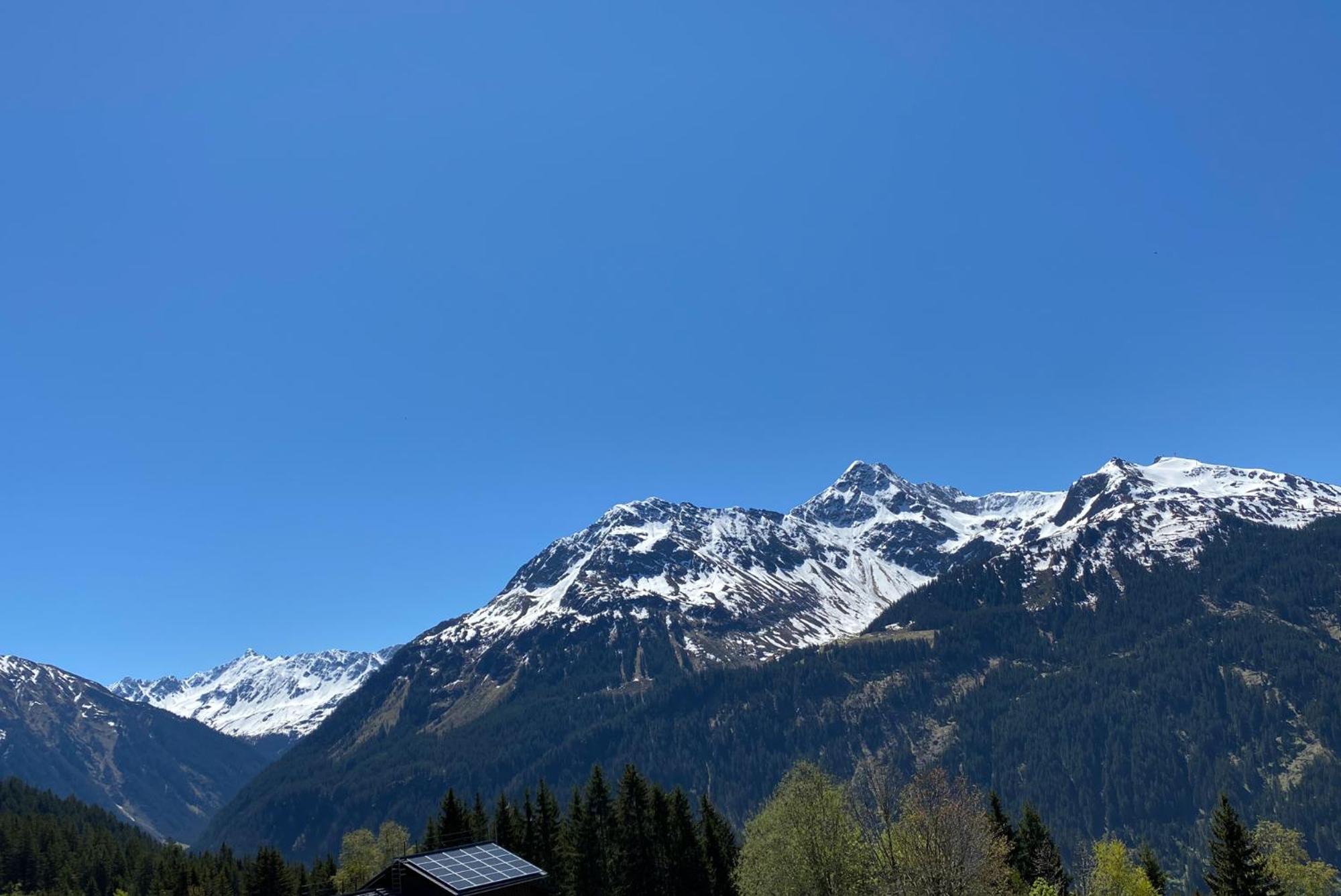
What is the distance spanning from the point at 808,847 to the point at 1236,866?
40.4m

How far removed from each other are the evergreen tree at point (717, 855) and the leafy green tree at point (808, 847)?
9.49m

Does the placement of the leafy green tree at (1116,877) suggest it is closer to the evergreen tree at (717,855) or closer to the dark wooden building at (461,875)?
the evergreen tree at (717,855)

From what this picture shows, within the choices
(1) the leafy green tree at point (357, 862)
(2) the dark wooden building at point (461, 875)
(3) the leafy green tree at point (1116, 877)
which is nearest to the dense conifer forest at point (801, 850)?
(3) the leafy green tree at point (1116, 877)

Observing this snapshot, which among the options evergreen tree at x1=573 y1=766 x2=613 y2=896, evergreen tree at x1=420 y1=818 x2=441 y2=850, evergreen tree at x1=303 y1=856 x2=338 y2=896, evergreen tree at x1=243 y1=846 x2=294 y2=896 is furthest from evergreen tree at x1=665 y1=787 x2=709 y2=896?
evergreen tree at x1=243 y1=846 x2=294 y2=896

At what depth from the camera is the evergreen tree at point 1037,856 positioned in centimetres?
8631

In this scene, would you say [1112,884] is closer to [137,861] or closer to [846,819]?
[846,819]

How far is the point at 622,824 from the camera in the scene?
280ft

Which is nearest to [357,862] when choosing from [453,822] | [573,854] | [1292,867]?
[453,822]

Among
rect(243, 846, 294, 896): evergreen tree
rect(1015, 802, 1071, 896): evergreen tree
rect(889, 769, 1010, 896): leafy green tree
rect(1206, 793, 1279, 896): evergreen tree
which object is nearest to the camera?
rect(889, 769, 1010, 896): leafy green tree

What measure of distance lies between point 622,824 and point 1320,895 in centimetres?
7387

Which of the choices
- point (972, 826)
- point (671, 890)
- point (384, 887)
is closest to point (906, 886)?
point (972, 826)

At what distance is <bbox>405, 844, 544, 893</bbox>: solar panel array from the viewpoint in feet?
177

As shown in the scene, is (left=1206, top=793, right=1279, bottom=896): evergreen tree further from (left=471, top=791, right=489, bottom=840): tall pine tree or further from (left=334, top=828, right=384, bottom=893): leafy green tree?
(left=334, top=828, right=384, bottom=893): leafy green tree

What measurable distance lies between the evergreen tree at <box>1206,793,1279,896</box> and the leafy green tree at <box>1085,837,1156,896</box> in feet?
25.2
